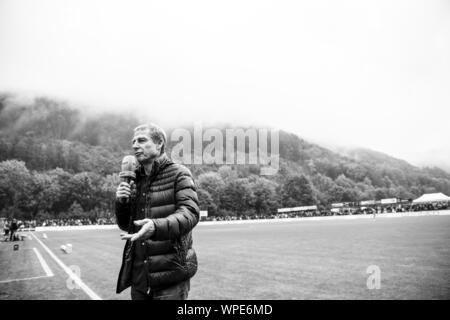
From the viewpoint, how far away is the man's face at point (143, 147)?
408cm

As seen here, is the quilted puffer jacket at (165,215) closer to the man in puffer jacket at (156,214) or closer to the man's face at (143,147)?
the man in puffer jacket at (156,214)

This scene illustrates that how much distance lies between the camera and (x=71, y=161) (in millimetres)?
177125

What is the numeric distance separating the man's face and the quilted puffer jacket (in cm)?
11

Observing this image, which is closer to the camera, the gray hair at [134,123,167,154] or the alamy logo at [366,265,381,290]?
the gray hair at [134,123,167,154]

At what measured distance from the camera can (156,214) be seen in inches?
159

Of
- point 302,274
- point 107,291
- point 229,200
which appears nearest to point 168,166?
point 107,291

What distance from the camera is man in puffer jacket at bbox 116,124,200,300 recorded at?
3.87 meters

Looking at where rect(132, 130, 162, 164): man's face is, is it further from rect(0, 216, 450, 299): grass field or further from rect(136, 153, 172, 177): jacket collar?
rect(0, 216, 450, 299): grass field

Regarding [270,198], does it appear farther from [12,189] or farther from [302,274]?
[302,274]

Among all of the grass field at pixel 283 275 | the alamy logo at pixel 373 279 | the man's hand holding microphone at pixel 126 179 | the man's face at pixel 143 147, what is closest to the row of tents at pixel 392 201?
the grass field at pixel 283 275

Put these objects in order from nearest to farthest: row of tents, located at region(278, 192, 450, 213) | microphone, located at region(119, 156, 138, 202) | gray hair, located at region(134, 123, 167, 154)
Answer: microphone, located at region(119, 156, 138, 202) < gray hair, located at region(134, 123, 167, 154) < row of tents, located at region(278, 192, 450, 213)

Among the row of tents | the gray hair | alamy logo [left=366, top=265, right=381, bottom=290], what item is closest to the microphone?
the gray hair
